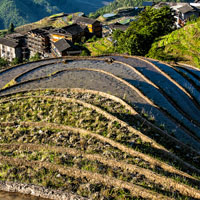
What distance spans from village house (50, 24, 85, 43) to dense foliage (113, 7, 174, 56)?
24.5 m

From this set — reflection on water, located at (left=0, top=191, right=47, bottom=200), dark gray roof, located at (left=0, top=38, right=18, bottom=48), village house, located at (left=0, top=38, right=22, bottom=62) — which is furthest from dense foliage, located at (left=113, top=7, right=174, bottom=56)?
dark gray roof, located at (left=0, top=38, right=18, bottom=48)

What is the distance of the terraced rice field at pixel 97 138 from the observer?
1023 centimetres

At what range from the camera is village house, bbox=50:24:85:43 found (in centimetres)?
6644

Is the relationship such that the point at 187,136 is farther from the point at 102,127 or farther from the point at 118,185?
the point at 118,185

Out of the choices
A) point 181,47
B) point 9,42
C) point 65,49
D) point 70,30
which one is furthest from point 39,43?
point 181,47

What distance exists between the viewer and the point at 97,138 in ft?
45.1

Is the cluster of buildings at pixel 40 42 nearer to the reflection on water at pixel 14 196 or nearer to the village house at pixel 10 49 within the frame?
the village house at pixel 10 49

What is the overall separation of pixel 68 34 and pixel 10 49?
17814 millimetres

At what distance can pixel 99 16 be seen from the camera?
126750mm

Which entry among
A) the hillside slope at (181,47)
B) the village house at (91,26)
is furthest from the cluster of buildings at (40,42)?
the hillside slope at (181,47)

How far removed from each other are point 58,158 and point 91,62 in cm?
1684

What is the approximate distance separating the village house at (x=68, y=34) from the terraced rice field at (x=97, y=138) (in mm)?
45641

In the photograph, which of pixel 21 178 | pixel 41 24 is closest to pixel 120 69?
pixel 21 178

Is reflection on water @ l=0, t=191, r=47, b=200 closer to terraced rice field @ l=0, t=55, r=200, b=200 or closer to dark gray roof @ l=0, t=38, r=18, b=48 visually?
terraced rice field @ l=0, t=55, r=200, b=200
